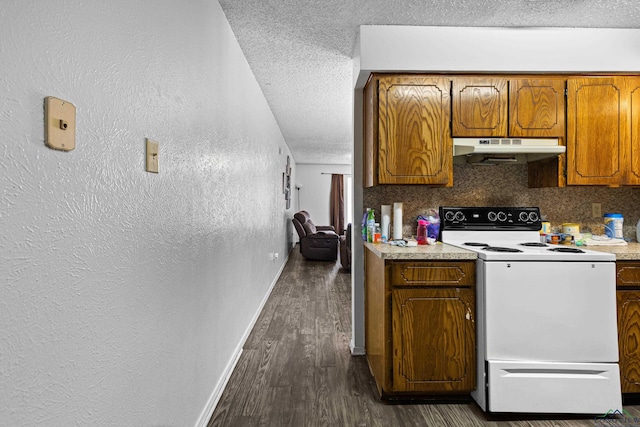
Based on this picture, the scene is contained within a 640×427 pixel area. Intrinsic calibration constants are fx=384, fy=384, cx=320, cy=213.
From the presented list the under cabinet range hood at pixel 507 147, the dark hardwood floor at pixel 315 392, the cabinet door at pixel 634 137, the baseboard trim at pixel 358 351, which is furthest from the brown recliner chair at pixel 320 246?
the cabinet door at pixel 634 137

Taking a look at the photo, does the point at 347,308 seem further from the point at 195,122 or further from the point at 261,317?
the point at 195,122

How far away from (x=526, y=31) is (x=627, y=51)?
67 cm

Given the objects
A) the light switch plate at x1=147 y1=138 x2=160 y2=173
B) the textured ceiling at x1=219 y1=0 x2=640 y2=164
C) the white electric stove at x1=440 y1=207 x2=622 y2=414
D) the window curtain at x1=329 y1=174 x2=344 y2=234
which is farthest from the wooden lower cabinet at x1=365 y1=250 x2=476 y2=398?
the window curtain at x1=329 y1=174 x2=344 y2=234

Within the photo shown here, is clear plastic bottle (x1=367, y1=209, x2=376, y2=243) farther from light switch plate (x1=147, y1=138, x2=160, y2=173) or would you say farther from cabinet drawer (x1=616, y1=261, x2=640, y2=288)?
light switch plate (x1=147, y1=138, x2=160, y2=173)

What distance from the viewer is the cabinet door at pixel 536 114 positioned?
2498 millimetres

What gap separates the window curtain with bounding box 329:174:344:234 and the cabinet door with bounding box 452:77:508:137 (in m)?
7.56

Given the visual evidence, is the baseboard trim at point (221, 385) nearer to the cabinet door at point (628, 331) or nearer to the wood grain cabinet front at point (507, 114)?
the wood grain cabinet front at point (507, 114)

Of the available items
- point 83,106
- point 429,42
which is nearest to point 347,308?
point 429,42

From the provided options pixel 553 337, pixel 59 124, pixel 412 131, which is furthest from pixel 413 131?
pixel 59 124

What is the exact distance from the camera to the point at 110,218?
1014 mm

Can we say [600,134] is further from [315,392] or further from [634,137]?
[315,392]

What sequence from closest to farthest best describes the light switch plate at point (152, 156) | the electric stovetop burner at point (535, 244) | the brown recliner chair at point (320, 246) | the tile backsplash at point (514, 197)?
the light switch plate at point (152, 156) → the electric stovetop burner at point (535, 244) → the tile backsplash at point (514, 197) → the brown recliner chair at point (320, 246)

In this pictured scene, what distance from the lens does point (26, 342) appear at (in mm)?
723

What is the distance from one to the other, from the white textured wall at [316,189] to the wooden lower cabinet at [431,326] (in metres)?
8.10
